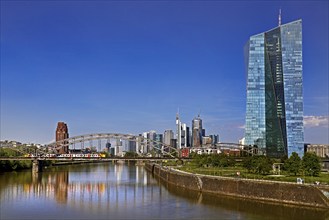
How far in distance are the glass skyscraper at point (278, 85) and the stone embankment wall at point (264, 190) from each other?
4545cm

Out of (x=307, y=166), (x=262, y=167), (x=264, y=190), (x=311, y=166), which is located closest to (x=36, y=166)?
(x=262, y=167)

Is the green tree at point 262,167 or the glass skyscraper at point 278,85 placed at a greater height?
the glass skyscraper at point 278,85

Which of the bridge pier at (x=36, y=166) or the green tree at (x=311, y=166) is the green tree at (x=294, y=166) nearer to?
the green tree at (x=311, y=166)

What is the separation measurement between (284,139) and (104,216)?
221 feet

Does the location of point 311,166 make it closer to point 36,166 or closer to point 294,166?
point 294,166

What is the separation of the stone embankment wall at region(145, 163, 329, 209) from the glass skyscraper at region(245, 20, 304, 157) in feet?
149

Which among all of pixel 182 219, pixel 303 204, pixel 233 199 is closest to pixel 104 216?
pixel 182 219

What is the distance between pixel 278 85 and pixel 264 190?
54899mm

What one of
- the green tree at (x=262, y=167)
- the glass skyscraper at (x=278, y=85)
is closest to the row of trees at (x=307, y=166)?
the green tree at (x=262, y=167)

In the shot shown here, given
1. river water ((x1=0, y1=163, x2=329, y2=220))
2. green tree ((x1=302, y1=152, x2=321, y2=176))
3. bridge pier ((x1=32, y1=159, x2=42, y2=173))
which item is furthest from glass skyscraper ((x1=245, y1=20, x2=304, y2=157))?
bridge pier ((x1=32, y1=159, x2=42, y2=173))

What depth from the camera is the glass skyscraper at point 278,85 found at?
9000cm

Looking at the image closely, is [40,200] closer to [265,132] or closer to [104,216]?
[104,216]

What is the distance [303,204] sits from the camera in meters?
36.7

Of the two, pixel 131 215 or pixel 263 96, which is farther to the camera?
pixel 263 96
